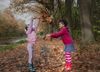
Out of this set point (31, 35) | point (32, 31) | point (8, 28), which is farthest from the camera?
point (8, 28)

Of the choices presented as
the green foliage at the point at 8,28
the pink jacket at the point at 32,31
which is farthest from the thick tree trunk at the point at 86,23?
the green foliage at the point at 8,28

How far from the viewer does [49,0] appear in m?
45.7

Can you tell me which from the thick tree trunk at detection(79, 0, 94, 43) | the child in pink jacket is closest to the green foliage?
the thick tree trunk at detection(79, 0, 94, 43)

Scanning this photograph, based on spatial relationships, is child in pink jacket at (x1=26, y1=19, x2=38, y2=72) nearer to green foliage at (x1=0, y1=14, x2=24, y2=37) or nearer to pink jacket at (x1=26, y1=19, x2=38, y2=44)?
pink jacket at (x1=26, y1=19, x2=38, y2=44)

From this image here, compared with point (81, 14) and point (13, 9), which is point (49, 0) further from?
point (81, 14)

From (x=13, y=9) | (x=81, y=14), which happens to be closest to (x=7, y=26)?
(x=13, y=9)

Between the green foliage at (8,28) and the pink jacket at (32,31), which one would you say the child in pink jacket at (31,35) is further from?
the green foliage at (8,28)

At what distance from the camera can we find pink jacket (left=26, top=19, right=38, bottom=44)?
1137 cm

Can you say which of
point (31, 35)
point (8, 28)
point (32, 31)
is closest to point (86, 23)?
point (32, 31)

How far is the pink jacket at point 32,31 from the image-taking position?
448 inches

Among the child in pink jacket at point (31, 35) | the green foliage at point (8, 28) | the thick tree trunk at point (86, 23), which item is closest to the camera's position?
the child in pink jacket at point (31, 35)

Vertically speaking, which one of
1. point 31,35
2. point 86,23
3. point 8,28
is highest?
point 86,23

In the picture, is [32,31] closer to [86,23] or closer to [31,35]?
[31,35]

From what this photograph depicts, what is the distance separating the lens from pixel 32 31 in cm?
1148
